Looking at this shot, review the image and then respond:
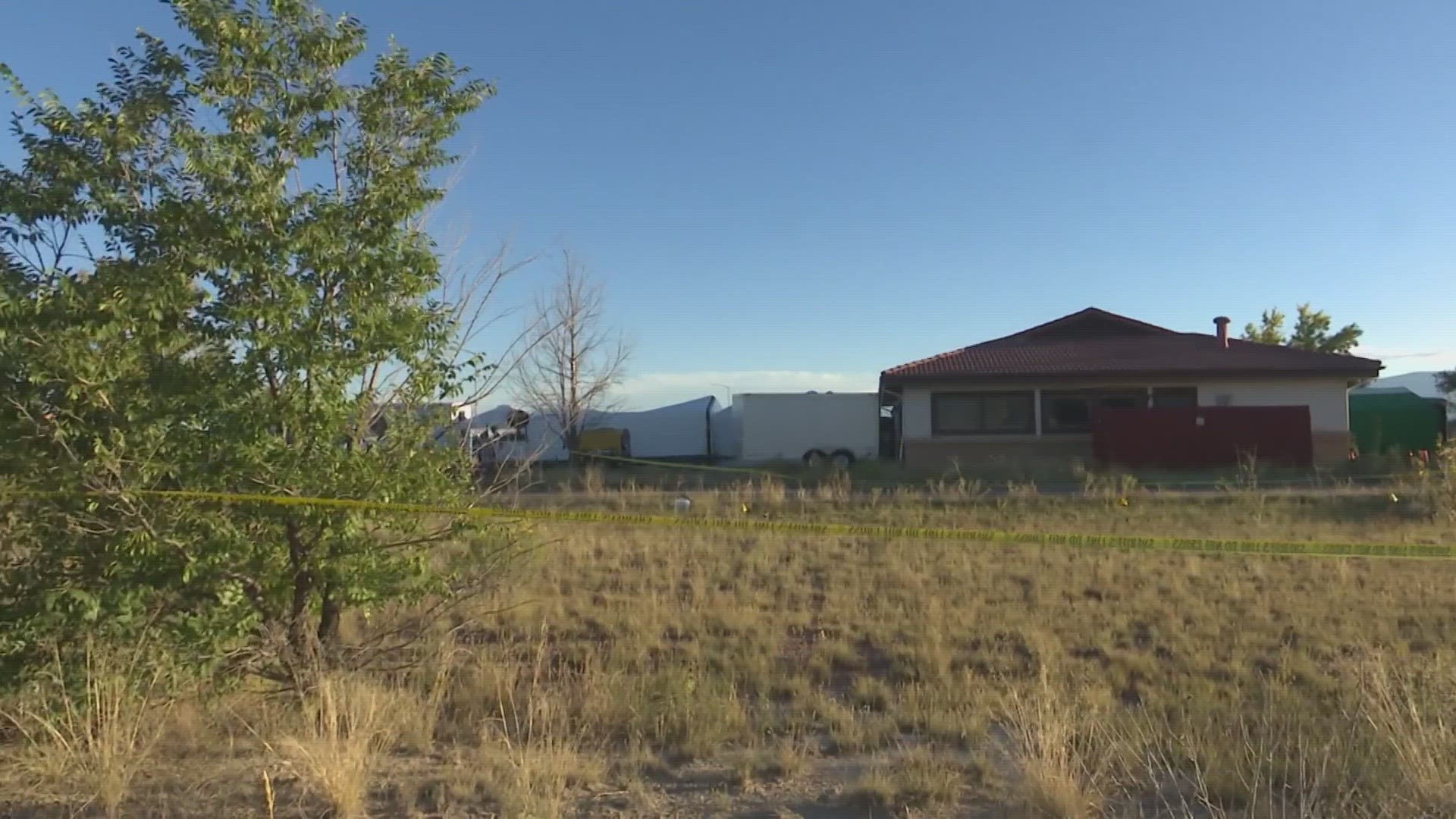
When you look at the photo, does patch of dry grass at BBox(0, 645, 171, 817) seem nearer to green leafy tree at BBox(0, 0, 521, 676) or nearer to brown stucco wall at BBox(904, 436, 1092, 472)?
green leafy tree at BBox(0, 0, 521, 676)

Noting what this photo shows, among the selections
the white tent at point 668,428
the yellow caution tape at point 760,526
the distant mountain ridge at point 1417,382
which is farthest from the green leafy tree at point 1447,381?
the yellow caution tape at point 760,526

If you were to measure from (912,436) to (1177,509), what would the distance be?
11.3 meters

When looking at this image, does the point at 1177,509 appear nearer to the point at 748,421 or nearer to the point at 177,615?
the point at 177,615

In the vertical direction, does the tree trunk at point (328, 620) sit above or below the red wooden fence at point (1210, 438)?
below

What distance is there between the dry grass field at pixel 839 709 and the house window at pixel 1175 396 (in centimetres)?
1534

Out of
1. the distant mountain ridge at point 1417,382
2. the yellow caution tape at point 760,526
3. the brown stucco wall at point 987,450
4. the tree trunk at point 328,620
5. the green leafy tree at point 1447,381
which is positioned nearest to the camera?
the yellow caution tape at point 760,526

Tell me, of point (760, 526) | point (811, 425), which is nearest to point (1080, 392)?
point (811, 425)

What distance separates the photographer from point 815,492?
18297 mm

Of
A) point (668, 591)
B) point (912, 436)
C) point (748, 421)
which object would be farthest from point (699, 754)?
point (748, 421)

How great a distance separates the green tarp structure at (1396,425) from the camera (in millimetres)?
27531

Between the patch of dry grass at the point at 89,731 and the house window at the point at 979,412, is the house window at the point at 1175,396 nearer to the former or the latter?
the house window at the point at 979,412

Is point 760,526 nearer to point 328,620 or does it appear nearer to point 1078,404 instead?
point 328,620

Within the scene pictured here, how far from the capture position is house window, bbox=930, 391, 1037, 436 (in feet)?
87.1

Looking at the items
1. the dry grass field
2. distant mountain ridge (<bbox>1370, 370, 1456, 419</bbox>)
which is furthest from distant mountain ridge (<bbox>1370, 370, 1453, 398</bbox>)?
the dry grass field
